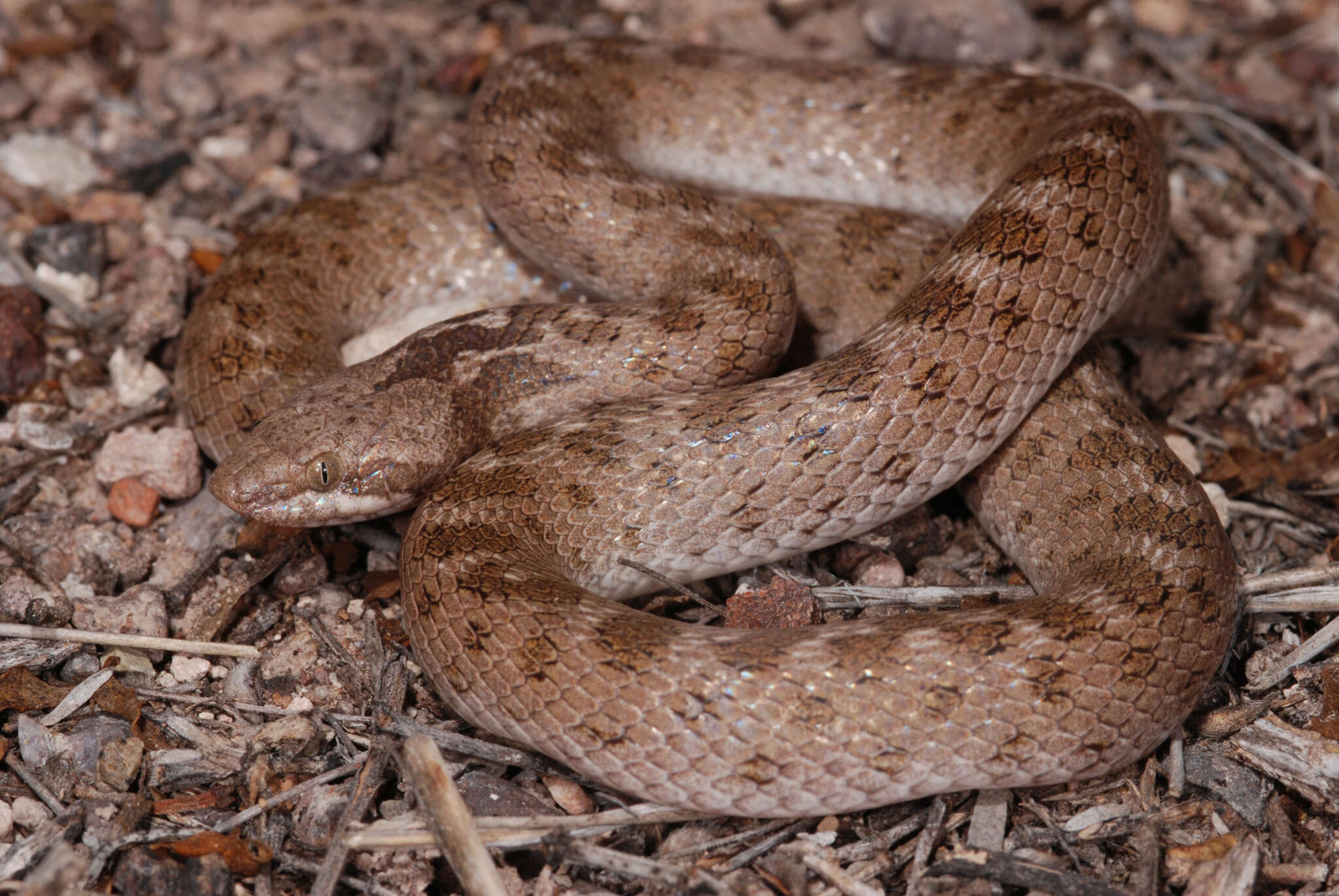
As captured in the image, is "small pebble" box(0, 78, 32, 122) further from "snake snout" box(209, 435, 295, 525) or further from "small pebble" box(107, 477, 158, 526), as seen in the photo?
"snake snout" box(209, 435, 295, 525)

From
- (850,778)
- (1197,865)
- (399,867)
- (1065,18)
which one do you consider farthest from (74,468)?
(1065,18)

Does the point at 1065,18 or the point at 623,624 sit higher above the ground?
the point at 1065,18

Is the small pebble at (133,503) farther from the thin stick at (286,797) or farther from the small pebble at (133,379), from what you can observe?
the thin stick at (286,797)

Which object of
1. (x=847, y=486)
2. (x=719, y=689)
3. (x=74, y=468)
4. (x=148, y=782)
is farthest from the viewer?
(x=74, y=468)

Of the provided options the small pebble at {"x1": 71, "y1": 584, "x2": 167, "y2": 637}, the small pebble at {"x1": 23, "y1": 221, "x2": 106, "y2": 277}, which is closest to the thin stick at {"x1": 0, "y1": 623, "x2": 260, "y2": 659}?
the small pebble at {"x1": 71, "y1": 584, "x2": 167, "y2": 637}

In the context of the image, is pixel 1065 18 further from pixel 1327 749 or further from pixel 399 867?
pixel 399 867

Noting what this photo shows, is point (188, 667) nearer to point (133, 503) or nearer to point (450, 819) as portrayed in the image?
point (133, 503)
